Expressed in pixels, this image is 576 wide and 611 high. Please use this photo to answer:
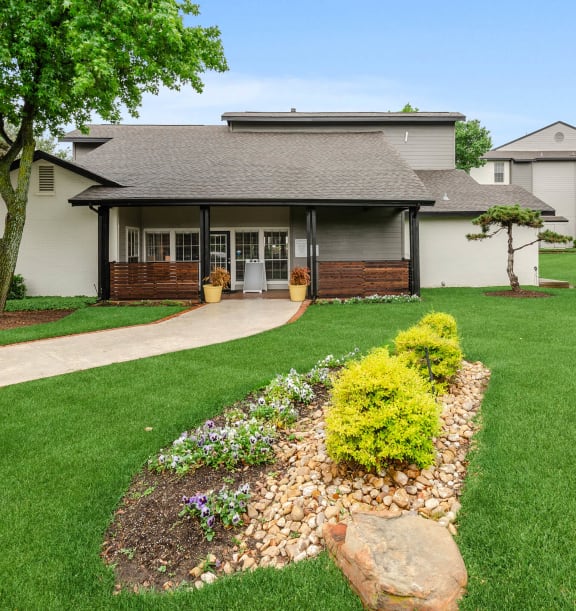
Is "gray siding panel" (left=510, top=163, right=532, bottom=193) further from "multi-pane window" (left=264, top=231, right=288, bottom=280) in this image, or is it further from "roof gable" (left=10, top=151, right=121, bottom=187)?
"roof gable" (left=10, top=151, right=121, bottom=187)

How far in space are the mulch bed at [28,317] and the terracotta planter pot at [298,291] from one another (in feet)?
17.6

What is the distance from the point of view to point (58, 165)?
42.3 feet

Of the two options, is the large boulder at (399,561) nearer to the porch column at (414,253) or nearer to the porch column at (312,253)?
the porch column at (312,253)

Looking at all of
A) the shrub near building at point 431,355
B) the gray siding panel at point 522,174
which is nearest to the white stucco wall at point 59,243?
the shrub near building at point 431,355

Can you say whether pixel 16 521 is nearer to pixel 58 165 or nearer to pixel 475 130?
pixel 58 165

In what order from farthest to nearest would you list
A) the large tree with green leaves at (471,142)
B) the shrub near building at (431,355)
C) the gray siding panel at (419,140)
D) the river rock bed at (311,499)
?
the large tree with green leaves at (471,142), the gray siding panel at (419,140), the shrub near building at (431,355), the river rock bed at (311,499)

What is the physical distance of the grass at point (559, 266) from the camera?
1777cm

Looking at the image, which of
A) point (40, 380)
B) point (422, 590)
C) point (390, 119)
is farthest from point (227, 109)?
point (422, 590)

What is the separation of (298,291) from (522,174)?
90.1 feet

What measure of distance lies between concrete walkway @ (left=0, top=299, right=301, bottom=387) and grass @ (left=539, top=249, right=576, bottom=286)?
38.3ft

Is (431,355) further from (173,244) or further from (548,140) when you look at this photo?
(548,140)

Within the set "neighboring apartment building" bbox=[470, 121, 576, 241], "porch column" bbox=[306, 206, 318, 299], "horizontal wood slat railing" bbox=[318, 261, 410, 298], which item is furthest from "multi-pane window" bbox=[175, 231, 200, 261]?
"neighboring apartment building" bbox=[470, 121, 576, 241]

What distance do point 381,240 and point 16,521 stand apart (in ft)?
46.1

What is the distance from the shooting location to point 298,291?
12188mm
